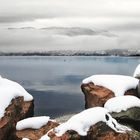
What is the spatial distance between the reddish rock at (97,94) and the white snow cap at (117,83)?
330 millimetres

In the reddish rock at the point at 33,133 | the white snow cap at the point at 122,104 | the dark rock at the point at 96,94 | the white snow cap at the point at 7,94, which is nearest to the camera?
the reddish rock at the point at 33,133

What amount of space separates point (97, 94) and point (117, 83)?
6.08 feet

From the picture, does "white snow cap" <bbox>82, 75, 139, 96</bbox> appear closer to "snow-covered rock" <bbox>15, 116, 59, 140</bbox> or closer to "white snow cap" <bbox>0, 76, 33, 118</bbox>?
"white snow cap" <bbox>0, 76, 33, 118</bbox>

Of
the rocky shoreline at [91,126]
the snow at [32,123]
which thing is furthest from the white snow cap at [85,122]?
the snow at [32,123]

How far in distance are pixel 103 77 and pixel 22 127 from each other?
11188mm

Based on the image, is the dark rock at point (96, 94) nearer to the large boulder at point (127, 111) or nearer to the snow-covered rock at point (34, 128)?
the large boulder at point (127, 111)

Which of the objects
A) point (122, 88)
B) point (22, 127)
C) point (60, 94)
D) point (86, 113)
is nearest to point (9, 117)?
point (22, 127)

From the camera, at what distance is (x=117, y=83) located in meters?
36.1

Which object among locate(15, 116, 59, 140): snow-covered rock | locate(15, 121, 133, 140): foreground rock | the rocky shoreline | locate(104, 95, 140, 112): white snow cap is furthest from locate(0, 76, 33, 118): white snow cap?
locate(104, 95, 140, 112): white snow cap

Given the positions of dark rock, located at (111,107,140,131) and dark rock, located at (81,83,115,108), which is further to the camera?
dark rock, located at (81,83,115,108)

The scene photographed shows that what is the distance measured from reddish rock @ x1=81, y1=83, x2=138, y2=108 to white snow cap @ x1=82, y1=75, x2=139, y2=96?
0.33m

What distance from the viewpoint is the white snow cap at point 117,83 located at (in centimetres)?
3547

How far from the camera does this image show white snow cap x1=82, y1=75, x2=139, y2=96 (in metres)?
35.5

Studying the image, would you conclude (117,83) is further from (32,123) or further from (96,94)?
(32,123)
